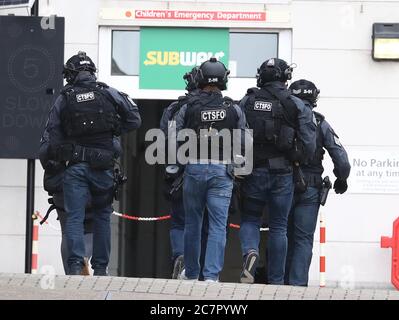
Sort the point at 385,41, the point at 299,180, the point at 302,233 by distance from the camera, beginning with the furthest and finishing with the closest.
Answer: the point at 385,41 < the point at 302,233 < the point at 299,180

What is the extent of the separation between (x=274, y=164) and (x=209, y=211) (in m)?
0.70

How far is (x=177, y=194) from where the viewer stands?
34.2ft

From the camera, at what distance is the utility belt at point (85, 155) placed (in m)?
9.84

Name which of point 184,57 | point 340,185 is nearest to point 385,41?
point 184,57

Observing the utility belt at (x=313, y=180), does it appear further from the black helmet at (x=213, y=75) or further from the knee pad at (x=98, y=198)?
the knee pad at (x=98, y=198)

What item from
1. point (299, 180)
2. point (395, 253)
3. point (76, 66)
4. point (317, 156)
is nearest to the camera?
point (76, 66)

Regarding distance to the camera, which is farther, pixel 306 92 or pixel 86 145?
pixel 306 92

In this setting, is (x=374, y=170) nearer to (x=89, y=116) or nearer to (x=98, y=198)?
(x=98, y=198)

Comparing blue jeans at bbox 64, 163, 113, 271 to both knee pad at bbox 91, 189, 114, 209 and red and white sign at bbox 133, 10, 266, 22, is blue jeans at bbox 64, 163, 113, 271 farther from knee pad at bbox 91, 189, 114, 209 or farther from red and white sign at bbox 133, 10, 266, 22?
red and white sign at bbox 133, 10, 266, 22

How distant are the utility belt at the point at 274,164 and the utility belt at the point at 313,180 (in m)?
0.43

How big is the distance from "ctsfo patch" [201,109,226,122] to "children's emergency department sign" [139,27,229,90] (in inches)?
191

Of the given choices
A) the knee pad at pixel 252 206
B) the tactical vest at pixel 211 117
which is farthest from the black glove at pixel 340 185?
the tactical vest at pixel 211 117
